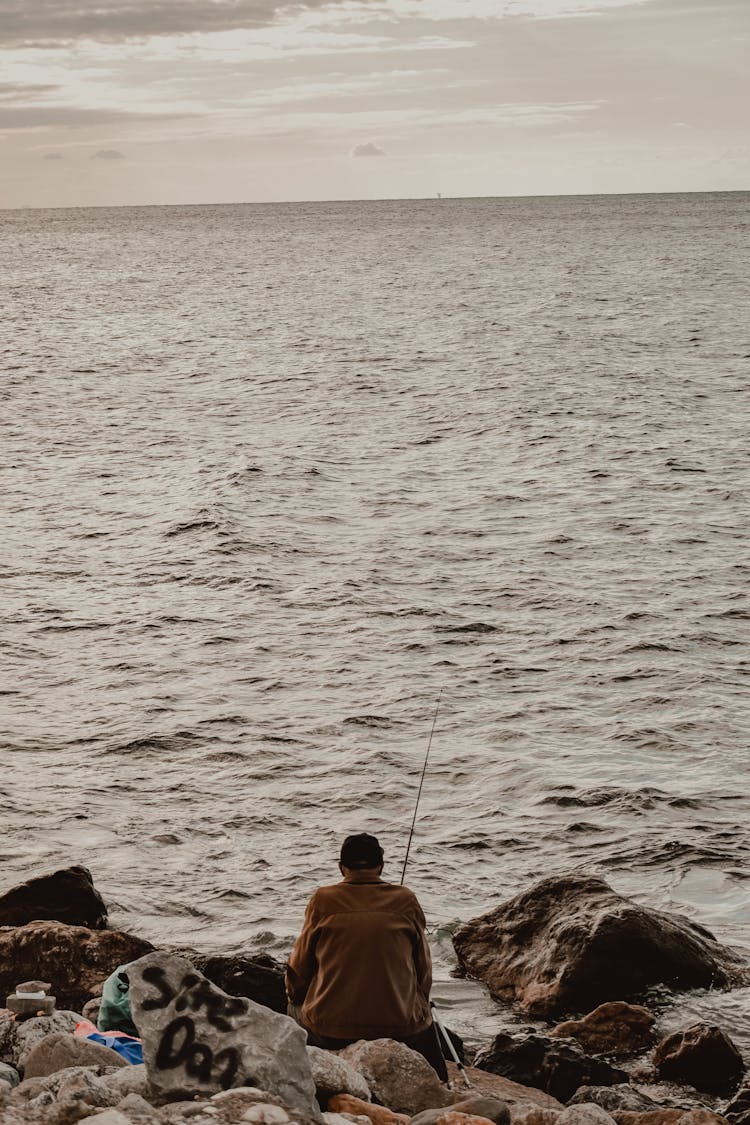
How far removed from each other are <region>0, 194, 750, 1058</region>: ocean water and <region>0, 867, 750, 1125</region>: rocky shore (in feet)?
1.50

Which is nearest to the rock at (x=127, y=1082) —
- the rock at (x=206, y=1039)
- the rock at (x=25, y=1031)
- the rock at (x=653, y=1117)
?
the rock at (x=206, y=1039)

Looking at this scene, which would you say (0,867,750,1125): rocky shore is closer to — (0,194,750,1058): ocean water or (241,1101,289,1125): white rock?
(241,1101,289,1125): white rock

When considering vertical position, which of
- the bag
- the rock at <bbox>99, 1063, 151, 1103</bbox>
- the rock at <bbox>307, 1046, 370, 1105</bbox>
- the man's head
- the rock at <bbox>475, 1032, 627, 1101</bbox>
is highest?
the man's head

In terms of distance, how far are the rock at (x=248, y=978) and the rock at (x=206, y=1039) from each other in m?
2.87

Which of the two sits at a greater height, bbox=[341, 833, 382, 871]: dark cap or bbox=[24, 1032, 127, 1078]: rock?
bbox=[341, 833, 382, 871]: dark cap

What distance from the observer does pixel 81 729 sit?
15453mm

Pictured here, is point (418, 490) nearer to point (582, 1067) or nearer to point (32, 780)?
point (32, 780)

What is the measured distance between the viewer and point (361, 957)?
708 cm

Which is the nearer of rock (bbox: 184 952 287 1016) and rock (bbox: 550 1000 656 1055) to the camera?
rock (bbox: 184 952 287 1016)

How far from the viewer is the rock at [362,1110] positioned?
6.62 metres

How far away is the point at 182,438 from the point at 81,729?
818 inches

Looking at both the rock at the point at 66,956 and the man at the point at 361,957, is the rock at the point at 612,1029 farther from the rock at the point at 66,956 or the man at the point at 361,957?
the rock at the point at 66,956

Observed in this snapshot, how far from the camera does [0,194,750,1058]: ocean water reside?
490 inches

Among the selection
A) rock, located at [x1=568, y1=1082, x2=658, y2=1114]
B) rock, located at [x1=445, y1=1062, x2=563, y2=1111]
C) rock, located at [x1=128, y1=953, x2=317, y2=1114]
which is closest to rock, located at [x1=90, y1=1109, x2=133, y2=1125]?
rock, located at [x1=128, y1=953, x2=317, y2=1114]
